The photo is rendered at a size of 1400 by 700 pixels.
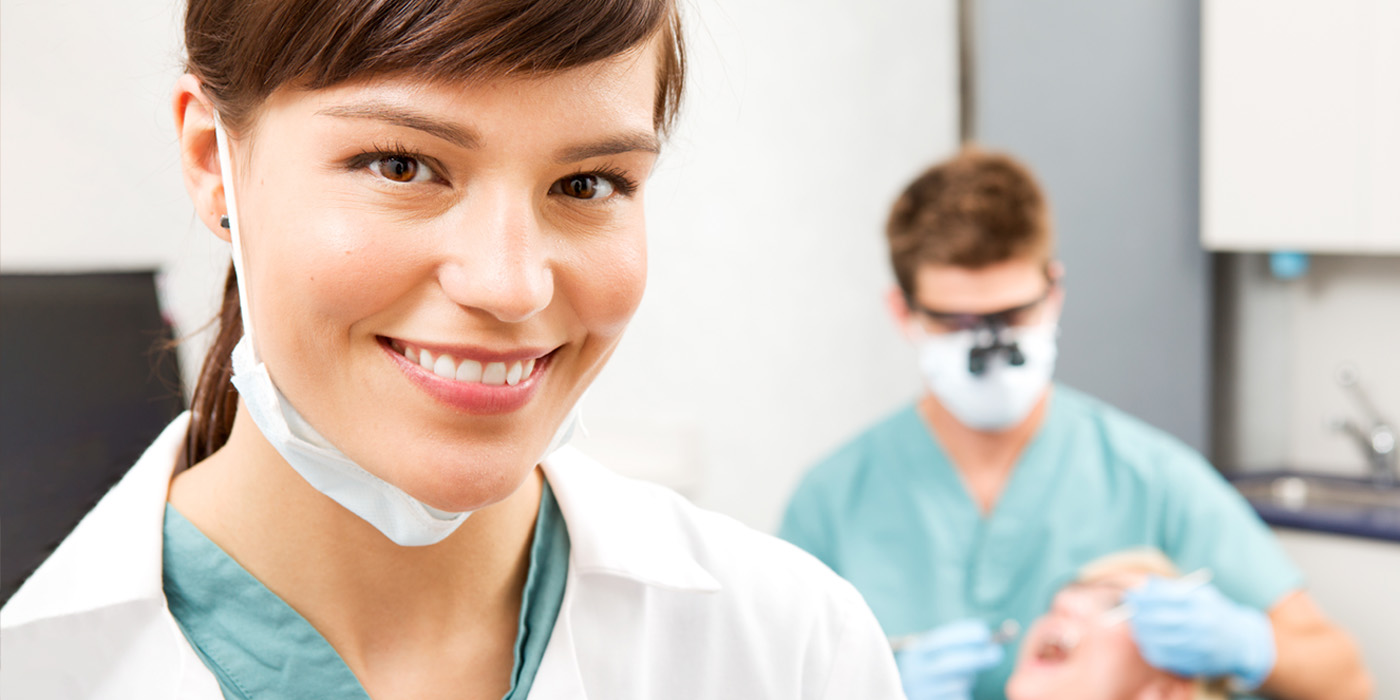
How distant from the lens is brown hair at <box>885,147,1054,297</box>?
6.80 ft

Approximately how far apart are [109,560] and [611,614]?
349 millimetres

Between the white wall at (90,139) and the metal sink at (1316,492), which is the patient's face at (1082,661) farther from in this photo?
the white wall at (90,139)

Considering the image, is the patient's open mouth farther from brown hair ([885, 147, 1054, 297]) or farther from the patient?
brown hair ([885, 147, 1054, 297])

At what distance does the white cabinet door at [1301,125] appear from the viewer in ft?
8.98

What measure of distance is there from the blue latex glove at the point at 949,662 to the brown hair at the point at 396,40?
4.69ft

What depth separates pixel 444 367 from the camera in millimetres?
707

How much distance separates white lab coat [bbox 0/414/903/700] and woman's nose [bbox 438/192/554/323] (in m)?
0.30

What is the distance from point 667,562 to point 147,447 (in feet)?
1.33

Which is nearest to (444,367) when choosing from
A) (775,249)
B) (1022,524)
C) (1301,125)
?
(1022,524)

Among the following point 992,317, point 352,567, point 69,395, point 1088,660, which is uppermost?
point 69,395

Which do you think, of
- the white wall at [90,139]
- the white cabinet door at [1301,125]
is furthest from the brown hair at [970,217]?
the white wall at [90,139]

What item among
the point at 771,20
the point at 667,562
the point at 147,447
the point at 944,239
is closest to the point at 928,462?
the point at 944,239

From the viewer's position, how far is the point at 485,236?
674 mm

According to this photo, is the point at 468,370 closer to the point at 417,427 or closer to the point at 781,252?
the point at 417,427
